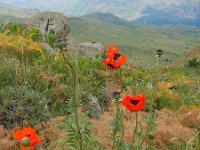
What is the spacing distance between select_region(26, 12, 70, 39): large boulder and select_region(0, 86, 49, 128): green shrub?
679 inches

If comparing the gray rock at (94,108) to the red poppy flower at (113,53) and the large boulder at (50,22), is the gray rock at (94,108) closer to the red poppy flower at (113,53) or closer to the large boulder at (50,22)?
the red poppy flower at (113,53)

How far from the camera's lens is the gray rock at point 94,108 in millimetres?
8359

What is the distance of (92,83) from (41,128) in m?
3.21

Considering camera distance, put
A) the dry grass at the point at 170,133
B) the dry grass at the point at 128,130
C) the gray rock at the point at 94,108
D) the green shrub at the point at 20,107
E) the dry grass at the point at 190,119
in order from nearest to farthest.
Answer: the dry grass at the point at 128,130, the green shrub at the point at 20,107, the dry grass at the point at 170,133, the gray rock at the point at 94,108, the dry grass at the point at 190,119

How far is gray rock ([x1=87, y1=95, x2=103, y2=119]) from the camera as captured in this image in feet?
27.4

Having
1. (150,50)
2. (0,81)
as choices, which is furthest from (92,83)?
(150,50)

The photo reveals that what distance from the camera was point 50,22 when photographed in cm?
2519

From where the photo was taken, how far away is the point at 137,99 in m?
4.04

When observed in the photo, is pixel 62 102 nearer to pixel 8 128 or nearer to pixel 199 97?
pixel 8 128

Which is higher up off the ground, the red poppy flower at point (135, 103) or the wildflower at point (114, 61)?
the wildflower at point (114, 61)

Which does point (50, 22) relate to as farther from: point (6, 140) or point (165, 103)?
point (6, 140)

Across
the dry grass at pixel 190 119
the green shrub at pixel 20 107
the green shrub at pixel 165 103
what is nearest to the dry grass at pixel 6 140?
the green shrub at pixel 20 107

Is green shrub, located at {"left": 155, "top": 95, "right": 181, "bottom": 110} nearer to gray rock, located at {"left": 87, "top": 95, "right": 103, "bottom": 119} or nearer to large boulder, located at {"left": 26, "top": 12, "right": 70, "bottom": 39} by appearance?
gray rock, located at {"left": 87, "top": 95, "right": 103, "bottom": 119}

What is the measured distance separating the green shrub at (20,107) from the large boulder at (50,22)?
1724 centimetres
